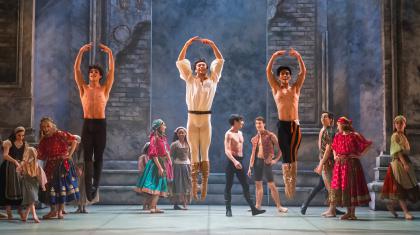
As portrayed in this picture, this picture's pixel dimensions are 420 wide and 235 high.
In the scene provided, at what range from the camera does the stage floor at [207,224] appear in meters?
9.56

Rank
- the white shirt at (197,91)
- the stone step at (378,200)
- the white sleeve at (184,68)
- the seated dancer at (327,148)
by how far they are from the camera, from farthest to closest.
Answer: the stone step at (378,200) → the seated dancer at (327,148) → the white sleeve at (184,68) → the white shirt at (197,91)

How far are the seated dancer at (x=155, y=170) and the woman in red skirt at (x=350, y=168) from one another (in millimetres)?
3589

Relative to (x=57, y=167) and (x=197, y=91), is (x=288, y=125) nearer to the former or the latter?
(x=197, y=91)

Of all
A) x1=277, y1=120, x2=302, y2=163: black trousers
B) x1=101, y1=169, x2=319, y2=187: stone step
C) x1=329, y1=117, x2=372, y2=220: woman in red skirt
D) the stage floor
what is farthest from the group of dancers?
x1=101, y1=169, x2=319, y2=187: stone step

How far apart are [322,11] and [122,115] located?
5363 mm

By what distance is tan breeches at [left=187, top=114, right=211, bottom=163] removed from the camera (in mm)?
9086

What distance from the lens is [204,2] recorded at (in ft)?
58.5

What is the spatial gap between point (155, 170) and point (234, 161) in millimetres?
2179

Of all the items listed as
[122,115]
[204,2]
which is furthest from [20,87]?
[204,2]

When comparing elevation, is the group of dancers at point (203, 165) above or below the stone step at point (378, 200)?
above

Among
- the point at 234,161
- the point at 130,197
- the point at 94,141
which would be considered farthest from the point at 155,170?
the point at 94,141

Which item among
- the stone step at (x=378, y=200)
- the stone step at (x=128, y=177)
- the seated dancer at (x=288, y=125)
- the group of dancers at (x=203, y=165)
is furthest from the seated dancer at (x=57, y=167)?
the stone step at (x=378, y=200)

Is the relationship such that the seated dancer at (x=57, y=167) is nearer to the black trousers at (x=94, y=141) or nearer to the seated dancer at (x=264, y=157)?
the black trousers at (x=94, y=141)

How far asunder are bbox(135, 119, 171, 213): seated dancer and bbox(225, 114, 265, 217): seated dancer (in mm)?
1683
